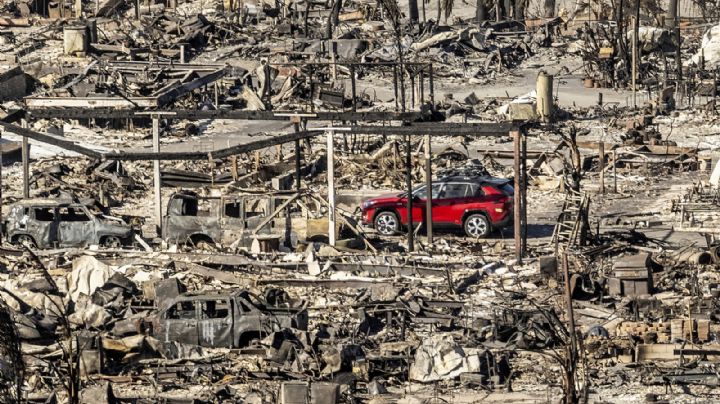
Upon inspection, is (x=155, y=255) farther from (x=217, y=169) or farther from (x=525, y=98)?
(x=525, y=98)

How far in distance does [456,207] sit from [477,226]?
0.55 m

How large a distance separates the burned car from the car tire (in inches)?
190

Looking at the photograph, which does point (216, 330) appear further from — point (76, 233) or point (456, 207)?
point (456, 207)

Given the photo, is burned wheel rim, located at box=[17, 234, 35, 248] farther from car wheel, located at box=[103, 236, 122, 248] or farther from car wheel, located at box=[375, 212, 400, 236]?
car wheel, located at box=[375, 212, 400, 236]

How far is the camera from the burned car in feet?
108

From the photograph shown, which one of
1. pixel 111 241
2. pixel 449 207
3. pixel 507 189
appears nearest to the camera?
pixel 111 241

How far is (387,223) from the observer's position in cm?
3466

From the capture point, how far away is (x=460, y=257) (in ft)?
105

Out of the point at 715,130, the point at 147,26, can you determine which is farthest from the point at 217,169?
the point at 147,26

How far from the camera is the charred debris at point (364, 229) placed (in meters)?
24.7

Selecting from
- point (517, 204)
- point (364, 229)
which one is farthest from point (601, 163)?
point (517, 204)

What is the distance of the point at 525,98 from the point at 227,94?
8.59 metres

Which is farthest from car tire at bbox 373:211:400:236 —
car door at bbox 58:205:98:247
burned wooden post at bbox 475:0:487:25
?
burned wooden post at bbox 475:0:487:25

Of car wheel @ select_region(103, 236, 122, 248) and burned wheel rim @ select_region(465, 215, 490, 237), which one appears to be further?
burned wheel rim @ select_region(465, 215, 490, 237)
